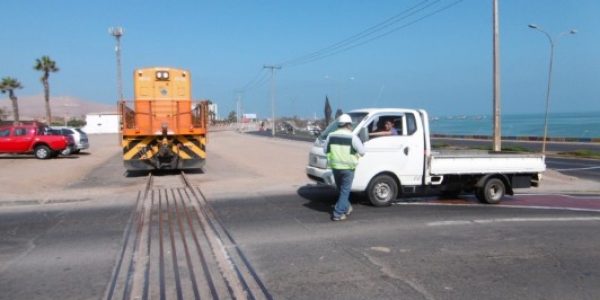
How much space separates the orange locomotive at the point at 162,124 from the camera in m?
17.9

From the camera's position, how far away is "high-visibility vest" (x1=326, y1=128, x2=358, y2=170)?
940 cm

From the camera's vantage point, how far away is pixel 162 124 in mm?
18250

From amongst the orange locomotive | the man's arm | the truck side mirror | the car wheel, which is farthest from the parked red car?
the man's arm

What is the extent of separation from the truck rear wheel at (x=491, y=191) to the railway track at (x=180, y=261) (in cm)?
569

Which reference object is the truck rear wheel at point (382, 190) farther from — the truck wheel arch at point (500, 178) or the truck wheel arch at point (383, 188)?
the truck wheel arch at point (500, 178)

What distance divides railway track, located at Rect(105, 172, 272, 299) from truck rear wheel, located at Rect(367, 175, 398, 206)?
3159 millimetres

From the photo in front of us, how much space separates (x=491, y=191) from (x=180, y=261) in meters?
7.45

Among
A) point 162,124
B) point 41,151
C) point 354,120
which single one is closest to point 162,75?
point 162,124

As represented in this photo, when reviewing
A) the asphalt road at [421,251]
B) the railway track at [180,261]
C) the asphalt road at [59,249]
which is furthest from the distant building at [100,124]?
the asphalt road at [421,251]

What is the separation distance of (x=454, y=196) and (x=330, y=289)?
792 cm

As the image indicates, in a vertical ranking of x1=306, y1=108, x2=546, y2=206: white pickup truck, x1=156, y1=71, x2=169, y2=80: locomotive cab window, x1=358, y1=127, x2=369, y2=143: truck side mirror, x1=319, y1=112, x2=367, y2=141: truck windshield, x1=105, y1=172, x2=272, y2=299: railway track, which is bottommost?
x1=105, y1=172, x2=272, y2=299: railway track

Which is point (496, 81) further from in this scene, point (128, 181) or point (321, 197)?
point (128, 181)

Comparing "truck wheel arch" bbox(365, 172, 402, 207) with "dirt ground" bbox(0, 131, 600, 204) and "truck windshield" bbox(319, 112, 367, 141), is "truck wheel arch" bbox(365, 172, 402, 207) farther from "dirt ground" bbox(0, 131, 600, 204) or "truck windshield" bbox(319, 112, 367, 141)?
"dirt ground" bbox(0, 131, 600, 204)

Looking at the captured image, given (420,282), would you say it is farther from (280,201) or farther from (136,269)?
(280,201)
